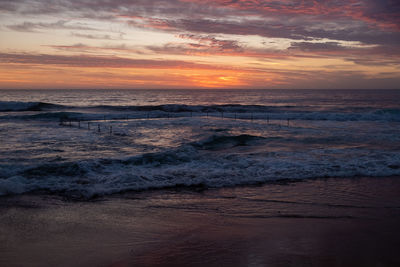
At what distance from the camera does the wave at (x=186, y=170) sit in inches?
335

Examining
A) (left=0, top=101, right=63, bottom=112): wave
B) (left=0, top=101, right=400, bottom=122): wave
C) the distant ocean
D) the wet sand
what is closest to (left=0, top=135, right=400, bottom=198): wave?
the distant ocean

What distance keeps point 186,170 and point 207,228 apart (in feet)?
15.2

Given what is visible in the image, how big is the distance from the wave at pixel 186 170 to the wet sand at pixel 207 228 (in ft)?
2.31

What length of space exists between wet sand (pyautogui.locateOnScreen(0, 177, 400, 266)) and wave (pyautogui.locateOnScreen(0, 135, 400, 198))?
27.8 inches

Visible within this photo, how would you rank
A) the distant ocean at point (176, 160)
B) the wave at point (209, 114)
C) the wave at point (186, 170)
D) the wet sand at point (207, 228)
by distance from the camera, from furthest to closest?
the wave at point (209, 114)
the distant ocean at point (176, 160)
the wave at point (186, 170)
the wet sand at point (207, 228)

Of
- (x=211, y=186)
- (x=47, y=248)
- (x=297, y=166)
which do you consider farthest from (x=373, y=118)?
(x=47, y=248)

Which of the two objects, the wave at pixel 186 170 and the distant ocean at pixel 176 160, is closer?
the wave at pixel 186 170

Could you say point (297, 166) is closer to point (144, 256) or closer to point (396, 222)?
point (396, 222)

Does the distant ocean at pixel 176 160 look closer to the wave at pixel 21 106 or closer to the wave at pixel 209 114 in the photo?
the wave at pixel 209 114

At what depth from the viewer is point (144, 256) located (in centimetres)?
475

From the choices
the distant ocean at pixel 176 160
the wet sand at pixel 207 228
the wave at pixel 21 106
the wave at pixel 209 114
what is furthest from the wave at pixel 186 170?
the wave at pixel 21 106

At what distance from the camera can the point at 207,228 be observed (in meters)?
5.80

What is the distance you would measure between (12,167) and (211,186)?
6691 mm

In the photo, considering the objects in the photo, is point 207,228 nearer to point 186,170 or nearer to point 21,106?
point 186,170
